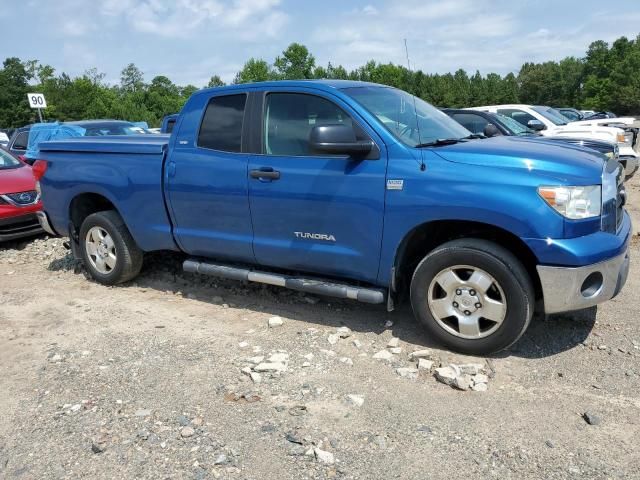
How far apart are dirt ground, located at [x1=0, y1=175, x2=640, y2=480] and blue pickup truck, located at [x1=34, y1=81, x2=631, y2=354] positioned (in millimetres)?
404

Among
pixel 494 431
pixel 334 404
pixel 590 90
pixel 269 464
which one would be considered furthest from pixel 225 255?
pixel 590 90

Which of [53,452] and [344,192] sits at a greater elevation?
[344,192]

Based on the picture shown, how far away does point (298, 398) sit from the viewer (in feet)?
11.8

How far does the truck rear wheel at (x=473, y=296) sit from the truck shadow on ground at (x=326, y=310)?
0.23m

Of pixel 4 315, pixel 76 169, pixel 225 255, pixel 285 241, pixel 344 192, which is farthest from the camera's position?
pixel 76 169

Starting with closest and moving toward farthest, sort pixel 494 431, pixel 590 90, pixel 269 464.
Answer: pixel 269 464 < pixel 494 431 < pixel 590 90

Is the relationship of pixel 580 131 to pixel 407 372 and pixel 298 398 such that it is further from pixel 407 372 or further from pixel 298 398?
pixel 298 398

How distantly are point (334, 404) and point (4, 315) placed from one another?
362 centimetres

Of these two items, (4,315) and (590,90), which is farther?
(590,90)

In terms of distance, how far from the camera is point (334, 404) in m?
3.50

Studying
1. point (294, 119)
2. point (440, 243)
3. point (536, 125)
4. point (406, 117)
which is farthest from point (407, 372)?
point (536, 125)

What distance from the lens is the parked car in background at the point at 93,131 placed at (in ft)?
39.7

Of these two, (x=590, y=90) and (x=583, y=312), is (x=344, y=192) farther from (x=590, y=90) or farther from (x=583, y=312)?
(x=590, y=90)

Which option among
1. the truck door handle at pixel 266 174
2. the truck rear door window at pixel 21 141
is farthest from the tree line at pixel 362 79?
the truck door handle at pixel 266 174
